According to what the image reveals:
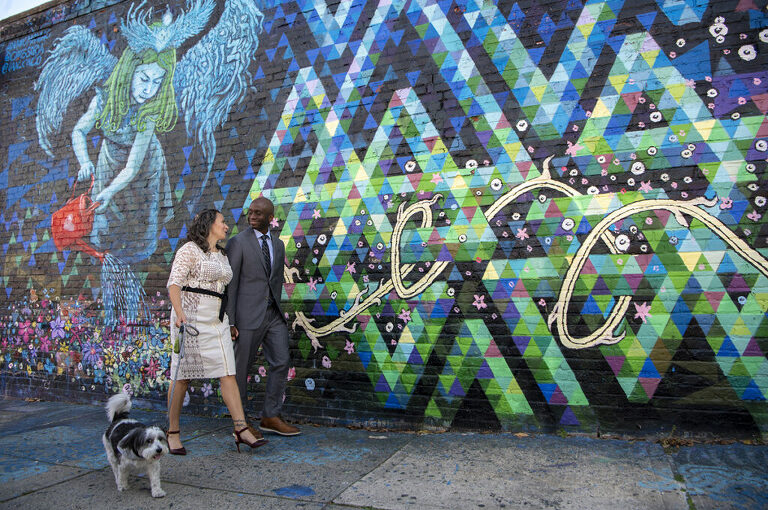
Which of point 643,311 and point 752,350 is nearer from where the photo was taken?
point 752,350

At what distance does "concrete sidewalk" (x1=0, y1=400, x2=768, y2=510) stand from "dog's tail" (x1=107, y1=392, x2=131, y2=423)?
1.61 feet

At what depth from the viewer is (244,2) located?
238 inches

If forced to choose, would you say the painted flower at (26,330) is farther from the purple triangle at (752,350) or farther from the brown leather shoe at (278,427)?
the purple triangle at (752,350)

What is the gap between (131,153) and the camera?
6762 millimetres

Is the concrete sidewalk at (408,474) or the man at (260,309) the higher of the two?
the man at (260,309)

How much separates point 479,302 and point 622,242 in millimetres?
1220

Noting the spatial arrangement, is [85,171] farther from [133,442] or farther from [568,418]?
[568,418]

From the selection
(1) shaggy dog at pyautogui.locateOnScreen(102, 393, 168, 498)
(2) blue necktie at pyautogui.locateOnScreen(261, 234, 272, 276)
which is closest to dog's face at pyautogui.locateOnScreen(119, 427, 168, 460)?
(1) shaggy dog at pyautogui.locateOnScreen(102, 393, 168, 498)

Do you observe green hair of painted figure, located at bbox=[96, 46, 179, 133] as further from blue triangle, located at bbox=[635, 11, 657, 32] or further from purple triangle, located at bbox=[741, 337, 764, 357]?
purple triangle, located at bbox=[741, 337, 764, 357]

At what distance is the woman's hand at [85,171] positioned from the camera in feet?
23.3

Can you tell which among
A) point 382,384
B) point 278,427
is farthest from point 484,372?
point 278,427

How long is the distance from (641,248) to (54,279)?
7.03m

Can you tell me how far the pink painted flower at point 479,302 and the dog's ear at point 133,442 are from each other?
269 centimetres

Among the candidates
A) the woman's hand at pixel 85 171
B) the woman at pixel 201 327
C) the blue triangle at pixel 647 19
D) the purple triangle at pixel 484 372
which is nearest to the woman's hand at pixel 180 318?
the woman at pixel 201 327
